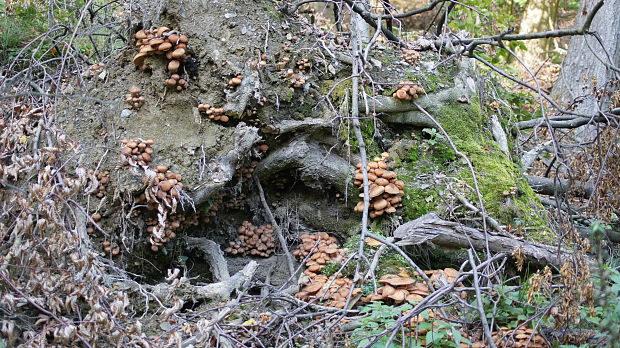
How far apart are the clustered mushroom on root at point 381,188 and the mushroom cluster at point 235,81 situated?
1.30 metres

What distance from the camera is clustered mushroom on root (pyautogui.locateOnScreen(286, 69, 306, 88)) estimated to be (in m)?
5.10

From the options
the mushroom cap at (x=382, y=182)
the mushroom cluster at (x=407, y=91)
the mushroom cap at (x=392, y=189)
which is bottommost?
the mushroom cap at (x=392, y=189)

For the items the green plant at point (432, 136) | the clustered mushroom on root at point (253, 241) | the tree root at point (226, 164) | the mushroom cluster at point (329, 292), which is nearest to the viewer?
the mushroom cluster at point (329, 292)

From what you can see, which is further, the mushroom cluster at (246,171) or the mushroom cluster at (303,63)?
the mushroom cluster at (303,63)

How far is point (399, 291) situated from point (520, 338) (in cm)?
86

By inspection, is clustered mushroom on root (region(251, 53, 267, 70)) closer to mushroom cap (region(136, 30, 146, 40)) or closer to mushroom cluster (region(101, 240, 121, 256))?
mushroom cap (region(136, 30, 146, 40))

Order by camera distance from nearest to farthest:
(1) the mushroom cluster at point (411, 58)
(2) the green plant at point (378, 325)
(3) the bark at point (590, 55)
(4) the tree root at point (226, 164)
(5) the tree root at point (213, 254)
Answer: (2) the green plant at point (378, 325)
(4) the tree root at point (226, 164)
(5) the tree root at point (213, 254)
(1) the mushroom cluster at point (411, 58)
(3) the bark at point (590, 55)

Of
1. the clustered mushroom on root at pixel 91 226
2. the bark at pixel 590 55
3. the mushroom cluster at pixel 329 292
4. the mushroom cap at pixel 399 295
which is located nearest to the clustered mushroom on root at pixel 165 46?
the clustered mushroom on root at pixel 91 226

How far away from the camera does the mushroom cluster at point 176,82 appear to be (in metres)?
4.83

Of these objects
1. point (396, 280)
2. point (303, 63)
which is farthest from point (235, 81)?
point (396, 280)

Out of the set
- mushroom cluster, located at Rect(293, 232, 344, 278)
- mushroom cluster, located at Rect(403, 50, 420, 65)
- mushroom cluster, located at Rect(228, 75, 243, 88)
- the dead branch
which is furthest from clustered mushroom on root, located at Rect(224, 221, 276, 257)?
mushroom cluster, located at Rect(403, 50, 420, 65)

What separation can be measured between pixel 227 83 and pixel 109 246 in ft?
5.59

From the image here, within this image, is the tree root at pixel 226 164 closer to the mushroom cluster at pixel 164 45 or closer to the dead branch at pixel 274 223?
the dead branch at pixel 274 223

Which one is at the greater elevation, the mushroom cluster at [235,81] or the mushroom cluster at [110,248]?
the mushroom cluster at [235,81]
